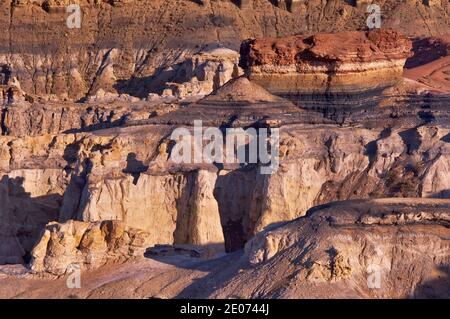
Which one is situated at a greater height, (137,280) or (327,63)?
(327,63)

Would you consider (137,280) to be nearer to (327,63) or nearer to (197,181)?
(197,181)

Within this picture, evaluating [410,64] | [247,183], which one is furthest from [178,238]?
[410,64]

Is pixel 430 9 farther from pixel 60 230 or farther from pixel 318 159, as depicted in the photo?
pixel 60 230

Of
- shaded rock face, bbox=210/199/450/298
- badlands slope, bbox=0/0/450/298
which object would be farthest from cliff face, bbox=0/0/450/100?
shaded rock face, bbox=210/199/450/298

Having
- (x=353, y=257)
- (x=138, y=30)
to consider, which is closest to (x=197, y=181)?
(x=353, y=257)

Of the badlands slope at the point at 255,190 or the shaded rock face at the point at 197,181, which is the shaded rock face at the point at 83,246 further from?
the shaded rock face at the point at 197,181

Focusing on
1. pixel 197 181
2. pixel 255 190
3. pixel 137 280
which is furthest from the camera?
pixel 255 190

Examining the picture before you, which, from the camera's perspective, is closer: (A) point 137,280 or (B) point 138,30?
(A) point 137,280
